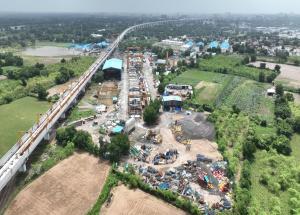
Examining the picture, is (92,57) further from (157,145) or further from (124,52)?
(157,145)

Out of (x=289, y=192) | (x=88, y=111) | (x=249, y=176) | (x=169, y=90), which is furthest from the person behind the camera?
(x=169, y=90)

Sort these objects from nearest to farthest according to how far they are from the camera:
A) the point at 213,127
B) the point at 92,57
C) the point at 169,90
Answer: the point at 213,127, the point at 169,90, the point at 92,57

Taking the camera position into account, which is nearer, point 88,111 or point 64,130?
point 64,130

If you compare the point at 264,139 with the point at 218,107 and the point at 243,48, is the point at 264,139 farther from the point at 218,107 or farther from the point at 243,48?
the point at 243,48

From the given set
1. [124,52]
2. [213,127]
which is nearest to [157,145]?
[213,127]

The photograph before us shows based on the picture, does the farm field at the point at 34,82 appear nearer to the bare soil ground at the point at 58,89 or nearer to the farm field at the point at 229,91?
the bare soil ground at the point at 58,89

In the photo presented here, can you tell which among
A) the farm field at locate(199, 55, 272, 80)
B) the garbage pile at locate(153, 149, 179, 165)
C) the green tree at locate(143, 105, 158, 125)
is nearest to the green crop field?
the green tree at locate(143, 105, 158, 125)

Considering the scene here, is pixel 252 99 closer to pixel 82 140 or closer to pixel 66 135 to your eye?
pixel 82 140

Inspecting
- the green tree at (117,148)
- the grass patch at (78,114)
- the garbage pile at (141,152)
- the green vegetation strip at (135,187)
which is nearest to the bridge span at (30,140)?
the grass patch at (78,114)
